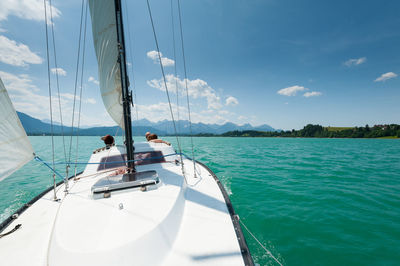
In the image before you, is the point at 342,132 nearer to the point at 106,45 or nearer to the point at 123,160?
the point at 123,160

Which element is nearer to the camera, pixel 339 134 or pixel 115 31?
pixel 115 31

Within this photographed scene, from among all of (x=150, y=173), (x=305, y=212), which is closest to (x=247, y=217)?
(x=305, y=212)

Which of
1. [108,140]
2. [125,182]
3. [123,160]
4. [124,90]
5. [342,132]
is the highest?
[124,90]

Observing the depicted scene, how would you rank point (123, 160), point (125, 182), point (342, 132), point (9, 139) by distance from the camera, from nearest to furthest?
1. point (9, 139)
2. point (125, 182)
3. point (123, 160)
4. point (342, 132)

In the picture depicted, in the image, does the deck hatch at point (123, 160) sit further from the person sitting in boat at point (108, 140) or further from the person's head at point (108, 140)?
the person's head at point (108, 140)

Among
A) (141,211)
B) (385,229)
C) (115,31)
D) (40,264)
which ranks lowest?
(385,229)

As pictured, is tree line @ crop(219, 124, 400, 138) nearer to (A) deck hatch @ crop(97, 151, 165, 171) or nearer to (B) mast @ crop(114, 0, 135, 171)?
(A) deck hatch @ crop(97, 151, 165, 171)

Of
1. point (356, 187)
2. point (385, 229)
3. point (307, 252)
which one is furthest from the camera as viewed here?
point (356, 187)

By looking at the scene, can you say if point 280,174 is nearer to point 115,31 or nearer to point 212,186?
point 212,186

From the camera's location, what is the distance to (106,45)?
448cm

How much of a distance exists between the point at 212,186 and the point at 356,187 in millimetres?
8172

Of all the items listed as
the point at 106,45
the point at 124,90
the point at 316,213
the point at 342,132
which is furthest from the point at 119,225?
the point at 342,132

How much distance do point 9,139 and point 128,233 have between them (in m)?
2.53

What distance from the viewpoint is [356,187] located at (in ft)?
24.0
